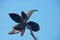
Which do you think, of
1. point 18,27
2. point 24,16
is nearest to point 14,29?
point 18,27

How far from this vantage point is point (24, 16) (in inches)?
172

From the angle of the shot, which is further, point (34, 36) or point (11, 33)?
point (11, 33)

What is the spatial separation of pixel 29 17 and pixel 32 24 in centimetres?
21

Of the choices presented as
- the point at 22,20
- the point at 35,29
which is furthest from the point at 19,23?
the point at 35,29

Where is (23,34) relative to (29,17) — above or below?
below

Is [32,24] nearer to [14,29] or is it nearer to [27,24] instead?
[27,24]

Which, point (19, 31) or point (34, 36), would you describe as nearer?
point (34, 36)

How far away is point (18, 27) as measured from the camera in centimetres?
433

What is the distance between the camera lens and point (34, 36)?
3973mm

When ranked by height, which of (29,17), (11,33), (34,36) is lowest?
(34,36)

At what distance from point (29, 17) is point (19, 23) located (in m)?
0.30

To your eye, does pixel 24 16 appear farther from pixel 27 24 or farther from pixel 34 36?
pixel 34 36

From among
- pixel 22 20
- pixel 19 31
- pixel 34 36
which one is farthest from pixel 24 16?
pixel 34 36

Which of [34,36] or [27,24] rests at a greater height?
[27,24]
